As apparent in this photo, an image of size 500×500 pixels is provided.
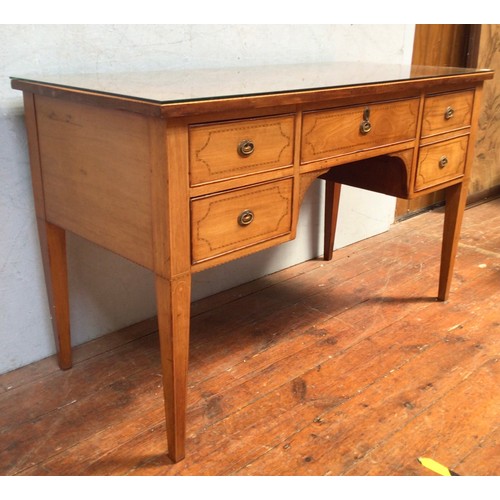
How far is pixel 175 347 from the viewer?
141 cm

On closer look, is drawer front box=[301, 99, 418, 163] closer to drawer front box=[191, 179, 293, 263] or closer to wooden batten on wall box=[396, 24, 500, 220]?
drawer front box=[191, 179, 293, 263]

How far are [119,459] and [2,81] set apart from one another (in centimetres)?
101

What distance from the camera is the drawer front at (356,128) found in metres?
1.57

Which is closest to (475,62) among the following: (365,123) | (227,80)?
(365,123)

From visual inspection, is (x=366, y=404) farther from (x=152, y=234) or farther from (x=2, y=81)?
(x=2, y=81)

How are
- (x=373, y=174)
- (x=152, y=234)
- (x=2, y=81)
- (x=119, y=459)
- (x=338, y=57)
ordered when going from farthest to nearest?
1. (x=338, y=57)
2. (x=373, y=174)
3. (x=2, y=81)
4. (x=119, y=459)
5. (x=152, y=234)

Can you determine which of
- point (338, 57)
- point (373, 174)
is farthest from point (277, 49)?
point (373, 174)

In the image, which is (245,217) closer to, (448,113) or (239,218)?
(239,218)

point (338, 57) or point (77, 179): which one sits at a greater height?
point (338, 57)

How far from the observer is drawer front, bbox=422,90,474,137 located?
194 cm

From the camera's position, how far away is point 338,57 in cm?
249

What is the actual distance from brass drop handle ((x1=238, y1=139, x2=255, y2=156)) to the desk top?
104 mm

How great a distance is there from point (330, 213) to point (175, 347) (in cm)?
138

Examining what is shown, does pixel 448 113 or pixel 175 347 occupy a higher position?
pixel 448 113
